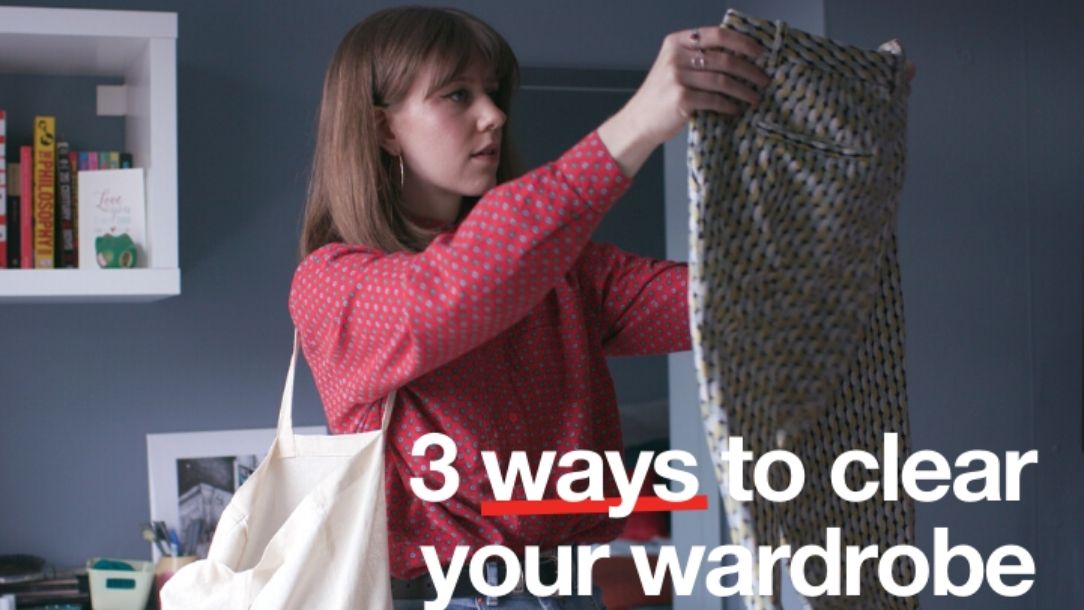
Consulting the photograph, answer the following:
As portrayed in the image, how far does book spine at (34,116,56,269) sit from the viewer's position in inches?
81.4

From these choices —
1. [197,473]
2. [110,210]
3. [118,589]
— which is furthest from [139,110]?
[118,589]

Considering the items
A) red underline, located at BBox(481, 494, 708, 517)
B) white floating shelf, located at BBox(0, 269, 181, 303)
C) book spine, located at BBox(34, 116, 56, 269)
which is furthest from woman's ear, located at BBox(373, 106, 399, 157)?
book spine, located at BBox(34, 116, 56, 269)

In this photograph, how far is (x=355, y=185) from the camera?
138cm

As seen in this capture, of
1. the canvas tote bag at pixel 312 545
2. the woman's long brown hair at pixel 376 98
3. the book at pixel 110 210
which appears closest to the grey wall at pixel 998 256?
the woman's long brown hair at pixel 376 98

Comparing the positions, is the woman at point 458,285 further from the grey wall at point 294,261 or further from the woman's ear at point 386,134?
the grey wall at point 294,261

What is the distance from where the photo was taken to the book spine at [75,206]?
211cm

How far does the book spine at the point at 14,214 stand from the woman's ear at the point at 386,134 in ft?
3.02

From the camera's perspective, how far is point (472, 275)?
3.48 feet

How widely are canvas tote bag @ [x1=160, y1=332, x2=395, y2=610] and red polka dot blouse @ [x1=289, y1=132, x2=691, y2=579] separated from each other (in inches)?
1.6

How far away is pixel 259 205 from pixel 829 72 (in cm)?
149

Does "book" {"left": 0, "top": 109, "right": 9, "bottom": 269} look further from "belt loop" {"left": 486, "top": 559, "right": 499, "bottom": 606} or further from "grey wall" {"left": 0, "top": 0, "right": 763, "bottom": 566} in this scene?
"belt loop" {"left": 486, "top": 559, "right": 499, "bottom": 606}

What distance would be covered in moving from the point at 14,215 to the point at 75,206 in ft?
0.30

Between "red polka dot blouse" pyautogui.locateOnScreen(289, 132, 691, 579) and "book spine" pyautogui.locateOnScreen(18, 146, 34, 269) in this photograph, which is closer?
"red polka dot blouse" pyautogui.locateOnScreen(289, 132, 691, 579)

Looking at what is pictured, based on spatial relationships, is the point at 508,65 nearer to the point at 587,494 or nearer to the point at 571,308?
the point at 571,308
